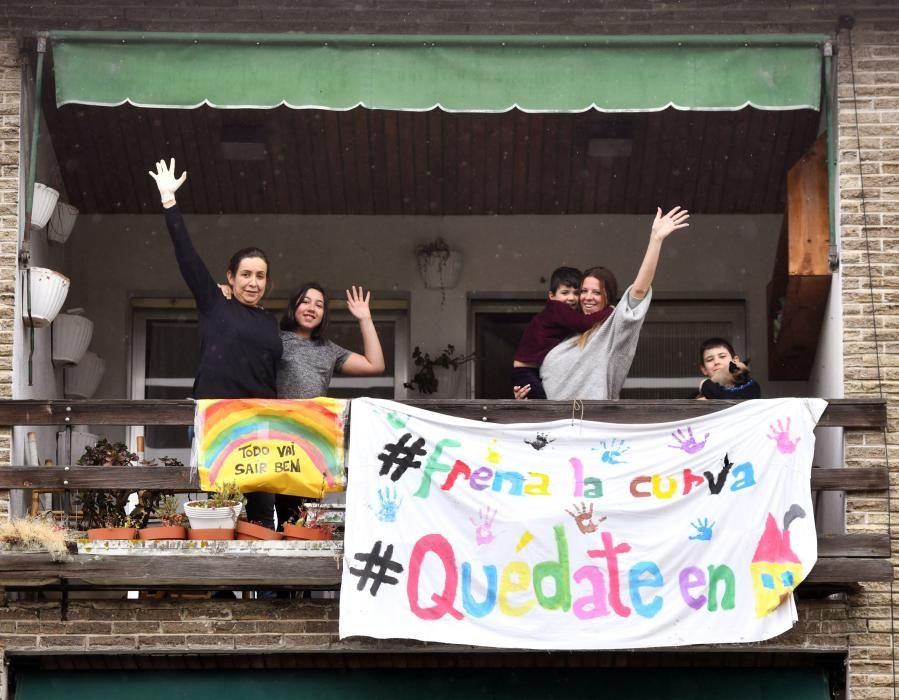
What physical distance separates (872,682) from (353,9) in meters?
5.32

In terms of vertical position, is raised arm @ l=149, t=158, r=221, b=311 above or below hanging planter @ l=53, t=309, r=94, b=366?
above

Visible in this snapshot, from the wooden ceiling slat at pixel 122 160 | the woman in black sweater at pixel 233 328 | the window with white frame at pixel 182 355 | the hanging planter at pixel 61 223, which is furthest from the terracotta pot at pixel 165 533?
the wooden ceiling slat at pixel 122 160

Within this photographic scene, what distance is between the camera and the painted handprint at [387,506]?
376 inches

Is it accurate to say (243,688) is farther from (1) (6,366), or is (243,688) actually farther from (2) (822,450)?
(2) (822,450)

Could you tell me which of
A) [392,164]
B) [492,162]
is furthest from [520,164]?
[392,164]

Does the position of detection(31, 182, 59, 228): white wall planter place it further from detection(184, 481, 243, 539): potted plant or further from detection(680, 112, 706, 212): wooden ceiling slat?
detection(680, 112, 706, 212): wooden ceiling slat

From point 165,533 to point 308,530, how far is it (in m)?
0.83

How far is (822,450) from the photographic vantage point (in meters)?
10.9

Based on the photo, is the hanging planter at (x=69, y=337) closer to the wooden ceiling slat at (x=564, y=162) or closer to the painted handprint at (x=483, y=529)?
the wooden ceiling slat at (x=564, y=162)

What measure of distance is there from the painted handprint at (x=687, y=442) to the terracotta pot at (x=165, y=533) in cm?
290

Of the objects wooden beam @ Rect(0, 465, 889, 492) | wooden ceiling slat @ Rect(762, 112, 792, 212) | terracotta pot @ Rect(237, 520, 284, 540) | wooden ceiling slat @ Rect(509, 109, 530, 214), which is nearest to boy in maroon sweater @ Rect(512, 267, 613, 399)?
wooden beam @ Rect(0, 465, 889, 492)

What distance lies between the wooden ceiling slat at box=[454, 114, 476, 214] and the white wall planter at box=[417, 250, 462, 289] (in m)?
0.39

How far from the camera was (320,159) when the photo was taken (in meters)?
12.8

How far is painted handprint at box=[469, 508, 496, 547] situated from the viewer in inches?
375
